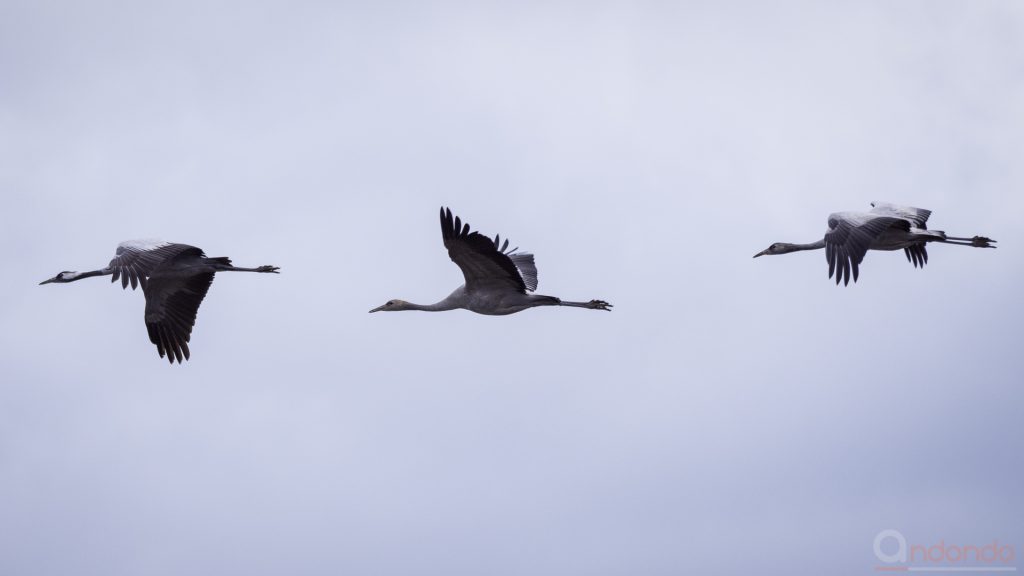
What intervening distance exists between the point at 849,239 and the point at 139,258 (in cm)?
1177

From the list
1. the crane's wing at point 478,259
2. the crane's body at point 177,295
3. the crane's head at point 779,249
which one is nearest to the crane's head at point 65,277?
the crane's body at point 177,295

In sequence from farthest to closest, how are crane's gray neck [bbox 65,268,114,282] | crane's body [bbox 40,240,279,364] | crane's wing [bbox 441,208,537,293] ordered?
crane's gray neck [bbox 65,268,114,282]
crane's body [bbox 40,240,279,364]
crane's wing [bbox 441,208,537,293]

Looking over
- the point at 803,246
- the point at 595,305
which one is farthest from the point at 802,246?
the point at 595,305

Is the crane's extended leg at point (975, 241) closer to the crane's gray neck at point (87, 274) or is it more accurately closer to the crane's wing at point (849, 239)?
the crane's wing at point (849, 239)

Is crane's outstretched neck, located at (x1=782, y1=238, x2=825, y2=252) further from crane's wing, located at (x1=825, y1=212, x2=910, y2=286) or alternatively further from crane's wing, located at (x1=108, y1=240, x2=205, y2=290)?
crane's wing, located at (x1=108, y1=240, x2=205, y2=290)

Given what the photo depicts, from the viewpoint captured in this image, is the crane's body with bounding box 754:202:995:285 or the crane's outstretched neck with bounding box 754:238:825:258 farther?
the crane's outstretched neck with bounding box 754:238:825:258

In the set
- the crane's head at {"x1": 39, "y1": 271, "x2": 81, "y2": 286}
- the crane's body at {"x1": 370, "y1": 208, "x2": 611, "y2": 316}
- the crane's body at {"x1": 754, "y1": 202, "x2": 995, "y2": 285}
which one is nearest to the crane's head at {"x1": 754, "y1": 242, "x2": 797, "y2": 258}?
the crane's body at {"x1": 754, "y1": 202, "x2": 995, "y2": 285}

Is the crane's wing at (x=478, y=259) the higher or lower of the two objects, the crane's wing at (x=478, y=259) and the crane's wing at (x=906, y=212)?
the lower

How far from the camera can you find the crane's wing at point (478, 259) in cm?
2339

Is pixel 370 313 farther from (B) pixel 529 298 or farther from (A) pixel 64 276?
(A) pixel 64 276

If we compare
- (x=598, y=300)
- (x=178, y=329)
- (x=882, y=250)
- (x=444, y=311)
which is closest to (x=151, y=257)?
(x=178, y=329)

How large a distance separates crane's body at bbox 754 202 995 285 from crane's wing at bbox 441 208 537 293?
513 centimetres

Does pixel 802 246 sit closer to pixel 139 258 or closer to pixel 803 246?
pixel 803 246

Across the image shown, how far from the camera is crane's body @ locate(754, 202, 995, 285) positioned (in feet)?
86.4
